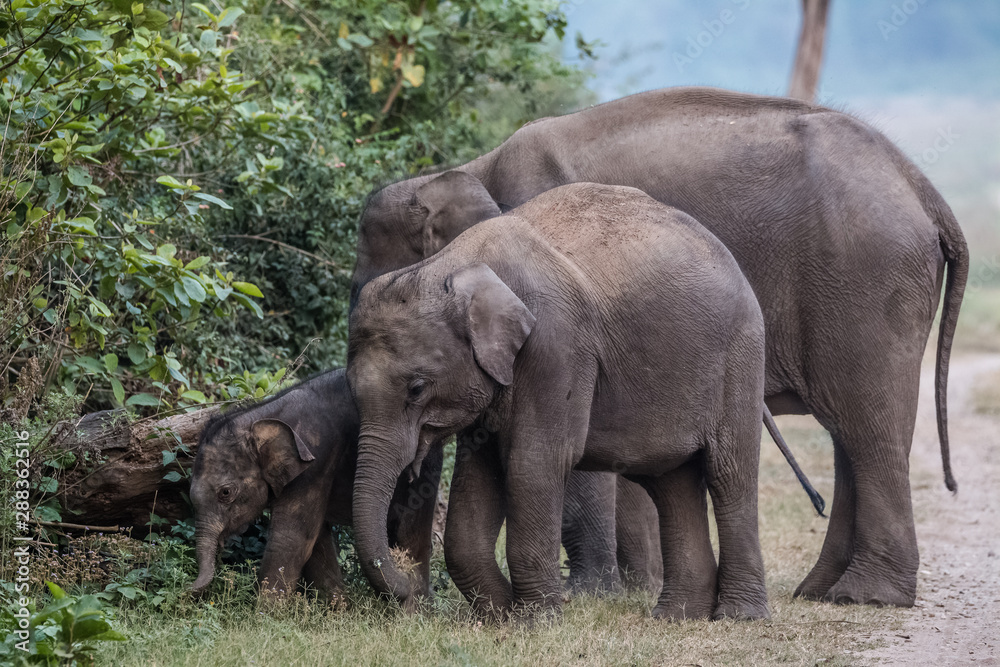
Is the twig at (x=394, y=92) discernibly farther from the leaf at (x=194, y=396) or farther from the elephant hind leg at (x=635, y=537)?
the leaf at (x=194, y=396)

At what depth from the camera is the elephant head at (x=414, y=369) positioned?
539 centimetres

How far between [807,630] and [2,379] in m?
4.44

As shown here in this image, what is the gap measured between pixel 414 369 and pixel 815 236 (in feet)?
9.44

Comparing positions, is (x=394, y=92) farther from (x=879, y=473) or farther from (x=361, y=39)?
(x=879, y=473)

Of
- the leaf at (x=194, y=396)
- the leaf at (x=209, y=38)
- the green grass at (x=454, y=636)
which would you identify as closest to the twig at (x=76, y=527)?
the green grass at (x=454, y=636)

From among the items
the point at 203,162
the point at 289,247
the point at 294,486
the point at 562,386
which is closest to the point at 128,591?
the point at 294,486

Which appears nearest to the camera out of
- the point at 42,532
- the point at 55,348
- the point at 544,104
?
the point at 42,532

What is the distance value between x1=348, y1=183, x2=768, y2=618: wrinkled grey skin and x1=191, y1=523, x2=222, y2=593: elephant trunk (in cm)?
91

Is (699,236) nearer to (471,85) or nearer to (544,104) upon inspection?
(471,85)

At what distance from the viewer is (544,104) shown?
46.0 ft

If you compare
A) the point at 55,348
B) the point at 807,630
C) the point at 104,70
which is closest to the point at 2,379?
the point at 55,348

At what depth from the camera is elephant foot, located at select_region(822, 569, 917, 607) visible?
6.88m

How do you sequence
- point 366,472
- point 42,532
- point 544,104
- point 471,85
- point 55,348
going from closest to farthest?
1. point 366,472
2. point 42,532
3. point 55,348
4. point 471,85
5. point 544,104

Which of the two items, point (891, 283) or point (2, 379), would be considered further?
point (891, 283)
